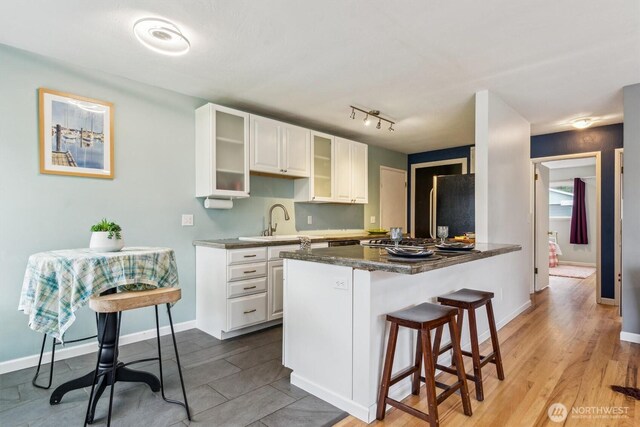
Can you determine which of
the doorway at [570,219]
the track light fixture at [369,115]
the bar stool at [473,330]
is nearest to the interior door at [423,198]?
the track light fixture at [369,115]

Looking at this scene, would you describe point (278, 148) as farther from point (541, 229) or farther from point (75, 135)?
point (541, 229)

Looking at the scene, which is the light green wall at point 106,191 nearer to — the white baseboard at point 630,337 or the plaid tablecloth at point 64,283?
the plaid tablecloth at point 64,283

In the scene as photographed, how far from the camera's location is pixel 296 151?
4.08 metres

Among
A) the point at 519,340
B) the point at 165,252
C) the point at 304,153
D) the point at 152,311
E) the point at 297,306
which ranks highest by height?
the point at 304,153

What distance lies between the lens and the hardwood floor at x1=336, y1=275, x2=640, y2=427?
1.93 metres

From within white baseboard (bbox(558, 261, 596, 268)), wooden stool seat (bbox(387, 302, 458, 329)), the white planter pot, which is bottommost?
white baseboard (bbox(558, 261, 596, 268))

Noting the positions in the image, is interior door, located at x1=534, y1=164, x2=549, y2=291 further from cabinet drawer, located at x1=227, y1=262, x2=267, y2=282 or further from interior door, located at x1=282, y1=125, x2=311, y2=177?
cabinet drawer, located at x1=227, y1=262, x2=267, y2=282

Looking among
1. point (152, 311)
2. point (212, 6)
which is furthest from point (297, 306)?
point (212, 6)

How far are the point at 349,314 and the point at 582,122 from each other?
4.21 m

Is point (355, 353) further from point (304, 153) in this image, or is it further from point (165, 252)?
point (304, 153)

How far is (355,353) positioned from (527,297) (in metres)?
3.44

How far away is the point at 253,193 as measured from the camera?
402 cm

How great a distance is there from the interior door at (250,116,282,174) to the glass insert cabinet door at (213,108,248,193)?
0.11m

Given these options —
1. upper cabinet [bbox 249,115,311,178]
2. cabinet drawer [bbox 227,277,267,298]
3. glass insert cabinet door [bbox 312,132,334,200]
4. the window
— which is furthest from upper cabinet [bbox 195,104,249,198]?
the window
